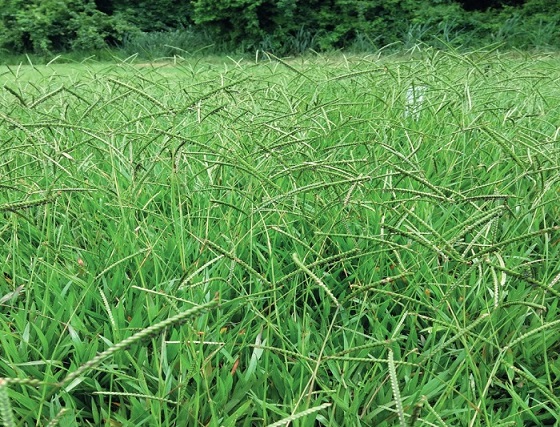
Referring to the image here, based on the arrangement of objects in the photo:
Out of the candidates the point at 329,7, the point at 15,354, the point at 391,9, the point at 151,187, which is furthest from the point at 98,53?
the point at 15,354

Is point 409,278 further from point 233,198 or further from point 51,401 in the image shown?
point 51,401

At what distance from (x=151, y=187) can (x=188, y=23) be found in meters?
11.4

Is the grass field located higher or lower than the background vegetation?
higher

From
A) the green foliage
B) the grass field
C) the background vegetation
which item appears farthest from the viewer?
the green foliage

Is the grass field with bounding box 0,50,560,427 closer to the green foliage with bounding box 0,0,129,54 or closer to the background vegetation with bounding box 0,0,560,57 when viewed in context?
the background vegetation with bounding box 0,0,560,57

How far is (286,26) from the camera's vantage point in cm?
973

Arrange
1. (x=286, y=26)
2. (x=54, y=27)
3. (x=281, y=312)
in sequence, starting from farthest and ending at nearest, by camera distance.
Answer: (x=54, y=27) → (x=286, y=26) → (x=281, y=312)

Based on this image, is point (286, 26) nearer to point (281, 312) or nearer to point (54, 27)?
point (54, 27)

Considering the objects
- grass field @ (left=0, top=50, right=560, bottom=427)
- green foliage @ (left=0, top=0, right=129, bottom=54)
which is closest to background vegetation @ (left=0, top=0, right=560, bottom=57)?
green foliage @ (left=0, top=0, right=129, bottom=54)

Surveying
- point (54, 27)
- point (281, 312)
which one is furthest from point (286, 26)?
point (281, 312)

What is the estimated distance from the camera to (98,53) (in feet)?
33.4

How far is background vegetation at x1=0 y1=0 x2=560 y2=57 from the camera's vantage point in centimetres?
880

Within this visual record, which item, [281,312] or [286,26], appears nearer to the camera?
[281,312]

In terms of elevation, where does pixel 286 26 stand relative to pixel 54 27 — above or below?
below
